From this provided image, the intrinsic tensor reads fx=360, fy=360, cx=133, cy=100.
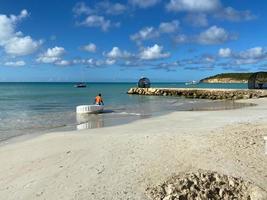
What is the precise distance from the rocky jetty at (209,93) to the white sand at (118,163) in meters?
37.5

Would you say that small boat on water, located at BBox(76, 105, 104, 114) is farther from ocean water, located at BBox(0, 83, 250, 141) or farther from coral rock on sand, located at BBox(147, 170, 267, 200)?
coral rock on sand, located at BBox(147, 170, 267, 200)

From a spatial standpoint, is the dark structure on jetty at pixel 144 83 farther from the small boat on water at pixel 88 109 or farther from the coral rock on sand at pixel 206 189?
the coral rock on sand at pixel 206 189

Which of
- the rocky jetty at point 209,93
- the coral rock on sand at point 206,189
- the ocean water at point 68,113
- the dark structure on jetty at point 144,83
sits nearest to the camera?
the coral rock on sand at point 206,189

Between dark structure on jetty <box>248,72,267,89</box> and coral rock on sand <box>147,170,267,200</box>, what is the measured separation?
52.2 meters

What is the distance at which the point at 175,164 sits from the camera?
29.5 feet

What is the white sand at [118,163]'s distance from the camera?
7672 mm

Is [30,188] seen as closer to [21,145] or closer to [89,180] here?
[89,180]

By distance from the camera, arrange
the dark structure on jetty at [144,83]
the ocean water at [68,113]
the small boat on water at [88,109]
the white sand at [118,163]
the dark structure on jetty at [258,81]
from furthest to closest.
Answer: the dark structure on jetty at [144,83] < the dark structure on jetty at [258,81] < the small boat on water at [88,109] < the ocean water at [68,113] < the white sand at [118,163]

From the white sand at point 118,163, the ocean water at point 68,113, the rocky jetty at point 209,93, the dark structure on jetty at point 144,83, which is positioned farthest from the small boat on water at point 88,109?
the dark structure on jetty at point 144,83

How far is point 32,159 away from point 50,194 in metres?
3.36

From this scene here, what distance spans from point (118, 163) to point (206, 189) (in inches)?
108

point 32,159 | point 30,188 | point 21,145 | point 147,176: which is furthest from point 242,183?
point 21,145

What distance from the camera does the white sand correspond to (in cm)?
767

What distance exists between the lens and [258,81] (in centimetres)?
5891
